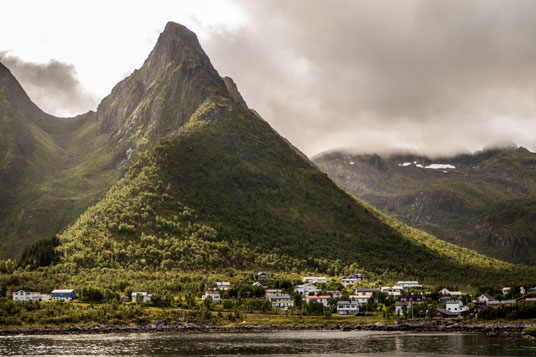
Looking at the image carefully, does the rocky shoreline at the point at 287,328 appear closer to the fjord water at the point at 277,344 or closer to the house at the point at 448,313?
the fjord water at the point at 277,344

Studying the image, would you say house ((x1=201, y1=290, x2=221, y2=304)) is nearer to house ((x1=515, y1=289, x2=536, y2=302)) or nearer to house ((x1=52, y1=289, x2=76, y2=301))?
house ((x1=52, y1=289, x2=76, y2=301))

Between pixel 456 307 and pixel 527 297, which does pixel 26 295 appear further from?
pixel 527 297

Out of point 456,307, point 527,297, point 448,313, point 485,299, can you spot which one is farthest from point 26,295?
point 527,297

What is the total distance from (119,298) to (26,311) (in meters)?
29.4

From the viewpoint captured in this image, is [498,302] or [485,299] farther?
[485,299]

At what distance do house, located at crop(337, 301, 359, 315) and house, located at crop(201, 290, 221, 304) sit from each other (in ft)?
132

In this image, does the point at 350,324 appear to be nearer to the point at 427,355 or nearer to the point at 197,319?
the point at 197,319

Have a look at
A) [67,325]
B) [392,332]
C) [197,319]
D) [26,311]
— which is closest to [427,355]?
[392,332]

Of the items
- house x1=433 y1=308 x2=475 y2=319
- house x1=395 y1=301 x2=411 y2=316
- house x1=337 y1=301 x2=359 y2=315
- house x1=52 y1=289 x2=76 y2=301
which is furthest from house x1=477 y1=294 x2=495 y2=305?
house x1=52 y1=289 x2=76 y2=301

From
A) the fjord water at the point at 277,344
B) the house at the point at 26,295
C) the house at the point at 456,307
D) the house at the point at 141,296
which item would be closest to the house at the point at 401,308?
the house at the point at 456,307

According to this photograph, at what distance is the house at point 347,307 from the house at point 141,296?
63.1m

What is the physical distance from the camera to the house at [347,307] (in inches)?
7534

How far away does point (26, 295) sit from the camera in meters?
180

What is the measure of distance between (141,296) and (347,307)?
222 ft
